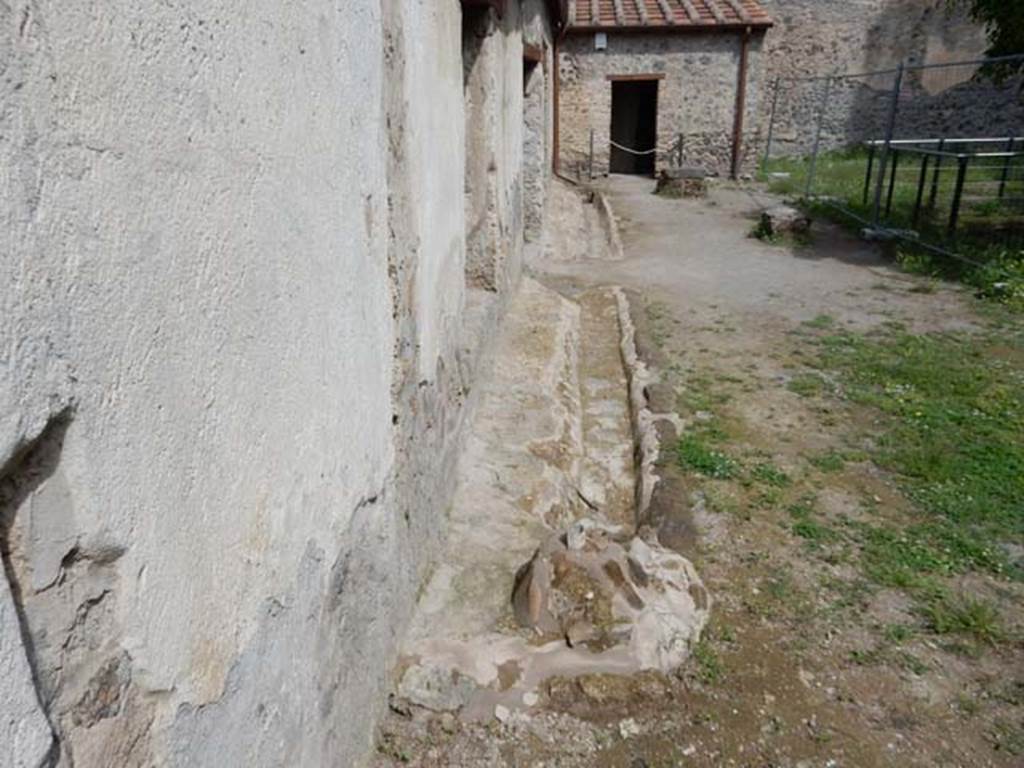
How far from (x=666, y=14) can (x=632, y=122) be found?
3.86 meters

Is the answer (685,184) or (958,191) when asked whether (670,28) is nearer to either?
(685,184)

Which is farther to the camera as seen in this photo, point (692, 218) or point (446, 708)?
point (692, 218)

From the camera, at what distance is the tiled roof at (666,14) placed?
13.3 meters

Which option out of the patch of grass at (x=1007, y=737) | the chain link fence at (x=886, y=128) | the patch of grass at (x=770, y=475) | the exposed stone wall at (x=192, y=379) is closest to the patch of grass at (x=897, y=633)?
the patch of grass at (x=1007, y=737)

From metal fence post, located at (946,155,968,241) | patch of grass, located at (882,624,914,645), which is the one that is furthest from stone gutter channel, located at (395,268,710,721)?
metal fence post, located at (946,155,968,241)

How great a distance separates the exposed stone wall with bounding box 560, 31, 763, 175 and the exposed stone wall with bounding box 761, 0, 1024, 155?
189 inches

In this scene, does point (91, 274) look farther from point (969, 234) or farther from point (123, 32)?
point (969, 234)

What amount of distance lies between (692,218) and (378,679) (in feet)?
32.9

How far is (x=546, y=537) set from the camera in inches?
118

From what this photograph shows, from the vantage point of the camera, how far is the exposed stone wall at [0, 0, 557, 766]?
761mm

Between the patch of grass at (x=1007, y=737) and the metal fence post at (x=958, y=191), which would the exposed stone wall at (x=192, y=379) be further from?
the metal fence post at (x=958, y=191)

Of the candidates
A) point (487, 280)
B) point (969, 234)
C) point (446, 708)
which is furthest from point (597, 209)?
point (446, 708)

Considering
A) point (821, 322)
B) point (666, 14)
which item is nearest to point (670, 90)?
point (666, 14)

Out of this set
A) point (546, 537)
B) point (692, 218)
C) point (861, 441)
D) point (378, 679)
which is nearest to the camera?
point (378, 679)
